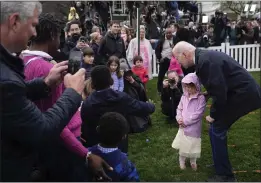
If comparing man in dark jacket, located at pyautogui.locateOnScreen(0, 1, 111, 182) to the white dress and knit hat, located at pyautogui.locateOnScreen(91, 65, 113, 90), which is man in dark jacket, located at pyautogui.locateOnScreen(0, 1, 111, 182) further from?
the white dress

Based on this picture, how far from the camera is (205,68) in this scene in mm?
3949

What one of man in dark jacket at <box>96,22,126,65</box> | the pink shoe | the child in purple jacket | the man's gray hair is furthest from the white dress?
man in dark jacket at <box>96,22,126,65</box>

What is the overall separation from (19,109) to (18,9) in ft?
1.53

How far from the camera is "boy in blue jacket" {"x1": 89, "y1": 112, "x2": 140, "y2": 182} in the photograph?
258 cm

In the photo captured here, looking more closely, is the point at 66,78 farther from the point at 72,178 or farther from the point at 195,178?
the point at 195,178

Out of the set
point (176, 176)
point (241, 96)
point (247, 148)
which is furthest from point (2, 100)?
point (247, 148)

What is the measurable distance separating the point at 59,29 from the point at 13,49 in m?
0.85

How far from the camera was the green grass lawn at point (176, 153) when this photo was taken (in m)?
4.57

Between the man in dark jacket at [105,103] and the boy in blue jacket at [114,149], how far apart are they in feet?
2.39

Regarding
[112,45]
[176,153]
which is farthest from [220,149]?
[112,45]

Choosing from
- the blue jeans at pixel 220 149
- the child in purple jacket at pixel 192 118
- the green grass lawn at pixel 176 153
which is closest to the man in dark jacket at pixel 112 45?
the green grass lawn at pixel 176 153

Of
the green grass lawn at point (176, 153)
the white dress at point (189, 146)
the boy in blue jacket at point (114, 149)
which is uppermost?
the boy in blue jacket at point (114, 149)

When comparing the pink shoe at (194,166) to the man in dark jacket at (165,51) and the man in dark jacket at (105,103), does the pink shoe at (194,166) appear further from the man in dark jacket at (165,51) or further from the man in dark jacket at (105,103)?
the man in dark jacket at (165,51)

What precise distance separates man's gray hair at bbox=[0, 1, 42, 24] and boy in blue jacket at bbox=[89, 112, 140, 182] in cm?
105
